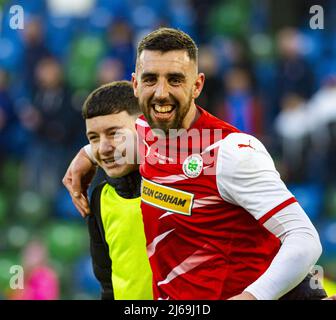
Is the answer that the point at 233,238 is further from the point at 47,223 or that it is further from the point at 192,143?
the point at 47,223

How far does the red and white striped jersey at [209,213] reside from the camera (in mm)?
3480

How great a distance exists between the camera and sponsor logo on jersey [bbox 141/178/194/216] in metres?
3.68

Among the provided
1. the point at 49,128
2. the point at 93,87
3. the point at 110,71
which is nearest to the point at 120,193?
the point at 49,128

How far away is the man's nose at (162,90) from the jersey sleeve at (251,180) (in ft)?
1.03

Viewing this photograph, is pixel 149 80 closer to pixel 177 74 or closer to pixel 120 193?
pixel 177 74

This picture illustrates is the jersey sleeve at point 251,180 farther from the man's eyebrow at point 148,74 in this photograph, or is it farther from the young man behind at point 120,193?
the young man behind at point 120,193

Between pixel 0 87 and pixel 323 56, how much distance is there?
362 cm

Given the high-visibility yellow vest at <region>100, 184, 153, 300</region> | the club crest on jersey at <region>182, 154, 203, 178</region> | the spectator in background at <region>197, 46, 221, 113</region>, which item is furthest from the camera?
the spectator in background at <region>197, 46, 221, 113</region>

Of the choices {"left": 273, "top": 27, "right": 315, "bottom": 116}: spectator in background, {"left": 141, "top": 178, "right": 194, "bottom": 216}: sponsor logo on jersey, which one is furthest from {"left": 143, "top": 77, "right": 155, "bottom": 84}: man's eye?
{"left": 273, "top": 27, "right": 315, "bottom": 116}: spectator in background

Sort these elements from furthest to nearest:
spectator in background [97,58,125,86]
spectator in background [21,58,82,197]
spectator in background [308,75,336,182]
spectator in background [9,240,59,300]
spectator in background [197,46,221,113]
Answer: spectator in background [97,58,125,86] < spectator in background [21,58,82,197] < spectator in background [197,46,221,113] < spectator in background [308,75,336,182] < spectator in background [9,240,59,300]

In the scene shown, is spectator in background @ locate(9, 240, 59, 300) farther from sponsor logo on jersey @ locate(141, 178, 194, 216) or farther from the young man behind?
sponsor logo on jersey @ locate(141, 178, 194, 216)

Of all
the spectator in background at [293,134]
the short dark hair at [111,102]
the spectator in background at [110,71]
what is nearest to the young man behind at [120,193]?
the short dark hair at [111,102]

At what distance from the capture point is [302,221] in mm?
3387

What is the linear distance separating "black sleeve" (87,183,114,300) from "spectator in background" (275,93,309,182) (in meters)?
5.26
